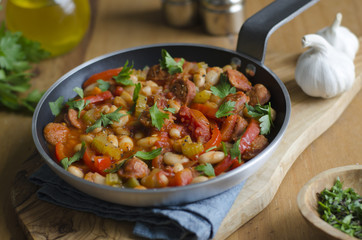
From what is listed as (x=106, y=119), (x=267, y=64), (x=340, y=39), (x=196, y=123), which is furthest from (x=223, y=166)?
(x=340, y=39)

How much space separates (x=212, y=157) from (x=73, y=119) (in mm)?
953

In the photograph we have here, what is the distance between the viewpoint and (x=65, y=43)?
4.20 meters

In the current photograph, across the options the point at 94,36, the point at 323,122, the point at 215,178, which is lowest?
the point at 94,36

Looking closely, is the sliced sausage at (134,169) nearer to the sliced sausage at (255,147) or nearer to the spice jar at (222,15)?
the sliced sausage at (255,147)

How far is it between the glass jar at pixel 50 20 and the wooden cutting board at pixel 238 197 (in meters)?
1.35

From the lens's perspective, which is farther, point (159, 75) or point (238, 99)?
point (159, 75)

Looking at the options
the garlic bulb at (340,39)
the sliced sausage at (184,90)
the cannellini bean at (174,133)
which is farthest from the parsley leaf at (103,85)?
the garlic bulb at (340,39)

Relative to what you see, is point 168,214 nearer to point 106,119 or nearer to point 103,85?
point 106,119

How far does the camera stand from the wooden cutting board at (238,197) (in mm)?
2502

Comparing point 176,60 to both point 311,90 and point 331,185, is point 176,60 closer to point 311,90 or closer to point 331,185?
point 311,90

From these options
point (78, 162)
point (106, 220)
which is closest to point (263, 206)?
point (106, 220)

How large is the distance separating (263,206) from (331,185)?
39 cm

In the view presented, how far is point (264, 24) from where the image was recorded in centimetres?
313

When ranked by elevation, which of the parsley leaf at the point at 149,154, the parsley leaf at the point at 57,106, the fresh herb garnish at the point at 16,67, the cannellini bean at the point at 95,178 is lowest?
the fresh herb garnish at the point at 16,67
